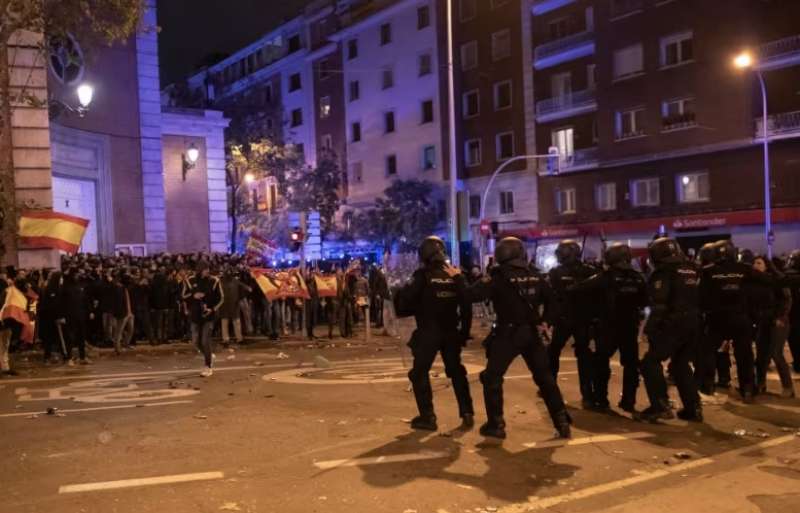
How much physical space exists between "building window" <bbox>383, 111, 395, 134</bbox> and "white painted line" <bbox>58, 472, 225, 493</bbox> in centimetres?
4279

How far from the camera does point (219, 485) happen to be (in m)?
6.28

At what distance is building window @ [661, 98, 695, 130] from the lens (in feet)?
113

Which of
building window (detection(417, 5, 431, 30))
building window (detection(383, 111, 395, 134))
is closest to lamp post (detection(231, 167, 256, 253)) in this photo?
building window (detection(383, 111, 395, 134))

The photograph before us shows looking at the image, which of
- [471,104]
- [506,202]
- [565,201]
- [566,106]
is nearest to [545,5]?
[566,106]

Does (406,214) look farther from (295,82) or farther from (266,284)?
(266,284)

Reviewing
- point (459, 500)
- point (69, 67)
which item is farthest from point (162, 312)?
point (459, 500)

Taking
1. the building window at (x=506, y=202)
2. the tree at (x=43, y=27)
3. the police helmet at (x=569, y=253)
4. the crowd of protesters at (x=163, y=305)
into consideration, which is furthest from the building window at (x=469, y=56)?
the police helmet at (x=569, y=253)

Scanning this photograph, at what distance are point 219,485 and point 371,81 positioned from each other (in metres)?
45.0

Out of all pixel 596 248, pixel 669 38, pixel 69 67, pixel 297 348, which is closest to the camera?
pixel 297 348

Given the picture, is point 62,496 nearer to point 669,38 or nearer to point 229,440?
point 229,440

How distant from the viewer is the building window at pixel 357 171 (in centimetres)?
5034

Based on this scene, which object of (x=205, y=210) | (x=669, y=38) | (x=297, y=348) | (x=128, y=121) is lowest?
(x=297, y=348)

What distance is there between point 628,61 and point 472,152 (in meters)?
10.7

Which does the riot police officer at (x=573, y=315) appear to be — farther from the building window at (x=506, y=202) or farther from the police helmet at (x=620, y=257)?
the building window at (x=506, y=202)
